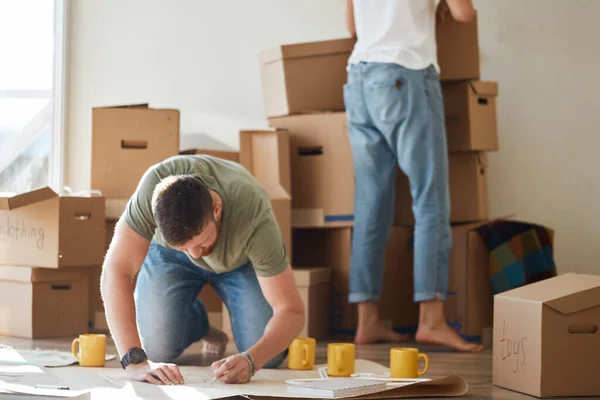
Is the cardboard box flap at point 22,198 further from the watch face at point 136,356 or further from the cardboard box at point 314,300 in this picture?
the watch face at point 136,356

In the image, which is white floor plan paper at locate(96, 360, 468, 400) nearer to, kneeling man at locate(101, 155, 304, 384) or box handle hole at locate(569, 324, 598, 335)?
kneeling man at locate(101, 155, 304, 384)

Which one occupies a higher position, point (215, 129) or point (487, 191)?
point (215, 129)

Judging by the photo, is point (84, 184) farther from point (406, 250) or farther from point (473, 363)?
point (473, 363)

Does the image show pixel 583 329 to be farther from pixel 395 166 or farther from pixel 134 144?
pixel 134 144

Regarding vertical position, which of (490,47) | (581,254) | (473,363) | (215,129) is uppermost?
(490,47)

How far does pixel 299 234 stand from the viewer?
3.60 meters

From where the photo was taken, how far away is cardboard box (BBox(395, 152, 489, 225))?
339cm

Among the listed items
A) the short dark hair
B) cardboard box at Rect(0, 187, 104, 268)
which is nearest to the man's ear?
the short dark hair

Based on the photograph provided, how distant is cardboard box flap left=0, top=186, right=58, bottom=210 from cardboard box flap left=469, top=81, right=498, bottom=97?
1516 mm

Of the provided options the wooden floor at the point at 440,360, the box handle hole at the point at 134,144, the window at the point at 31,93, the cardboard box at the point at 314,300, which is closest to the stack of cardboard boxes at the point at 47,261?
the wooden floor at the point at 440,360

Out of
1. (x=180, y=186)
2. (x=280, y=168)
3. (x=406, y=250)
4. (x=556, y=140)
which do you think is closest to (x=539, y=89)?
(x=556, y=140)

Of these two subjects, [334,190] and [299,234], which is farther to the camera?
[299,234]

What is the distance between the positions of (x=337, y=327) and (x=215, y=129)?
3.75ft

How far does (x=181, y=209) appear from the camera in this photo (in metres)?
1.77
